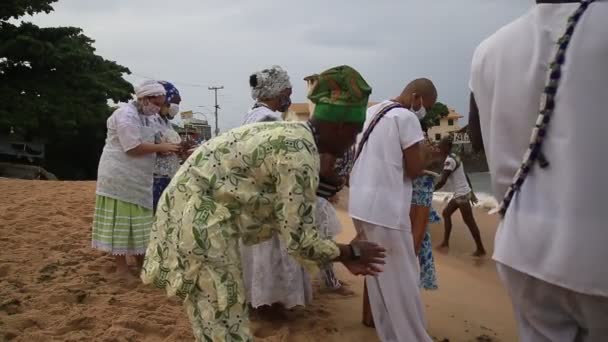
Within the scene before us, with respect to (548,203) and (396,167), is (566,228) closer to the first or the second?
(548,203)

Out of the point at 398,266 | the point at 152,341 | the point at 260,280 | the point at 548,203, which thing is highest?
the point at 548,203

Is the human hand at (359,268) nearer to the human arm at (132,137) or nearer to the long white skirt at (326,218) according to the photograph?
the long white skirt at (326,218)

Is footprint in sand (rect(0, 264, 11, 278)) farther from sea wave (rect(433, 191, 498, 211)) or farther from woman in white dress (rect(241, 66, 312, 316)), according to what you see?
sea wave (rect(433, 191, 498, 211))

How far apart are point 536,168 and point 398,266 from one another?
1734mm

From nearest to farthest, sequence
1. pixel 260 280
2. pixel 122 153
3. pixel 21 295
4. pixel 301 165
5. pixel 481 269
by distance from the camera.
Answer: pixel 301 165, pixel 260 280, pixel 21 295, pixel 122 153, pixel 481 269

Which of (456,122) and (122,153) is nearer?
(122,153)

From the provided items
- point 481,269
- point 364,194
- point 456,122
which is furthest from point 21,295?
point 456,122

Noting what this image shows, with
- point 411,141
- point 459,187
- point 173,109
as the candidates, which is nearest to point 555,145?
point 411,141

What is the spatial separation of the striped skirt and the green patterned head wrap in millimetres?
3162

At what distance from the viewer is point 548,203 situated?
5.44 ft

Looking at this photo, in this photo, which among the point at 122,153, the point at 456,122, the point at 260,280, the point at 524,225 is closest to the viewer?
the point at 524,225

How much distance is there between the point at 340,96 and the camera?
2.31m

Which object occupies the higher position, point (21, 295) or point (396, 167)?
point (396, 167)

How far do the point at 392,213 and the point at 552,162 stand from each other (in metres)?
1.75
